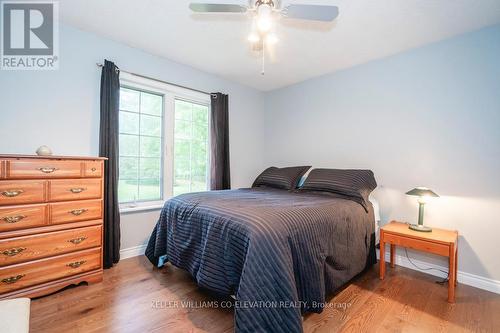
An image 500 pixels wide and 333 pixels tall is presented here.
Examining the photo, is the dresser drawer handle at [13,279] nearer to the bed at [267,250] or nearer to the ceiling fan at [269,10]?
the bed at [267,250]

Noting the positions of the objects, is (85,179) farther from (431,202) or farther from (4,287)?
(431,202)

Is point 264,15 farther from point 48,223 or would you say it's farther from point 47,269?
point 47,269

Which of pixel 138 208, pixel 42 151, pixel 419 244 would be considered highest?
pixel 42 151

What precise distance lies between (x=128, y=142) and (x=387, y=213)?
3.04 metres

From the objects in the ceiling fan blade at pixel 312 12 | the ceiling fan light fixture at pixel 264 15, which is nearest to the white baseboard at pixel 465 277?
the ceiling fan blade at pixel 312 12

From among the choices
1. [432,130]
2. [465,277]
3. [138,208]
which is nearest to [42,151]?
[138,208]

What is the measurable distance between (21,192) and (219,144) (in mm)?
2074

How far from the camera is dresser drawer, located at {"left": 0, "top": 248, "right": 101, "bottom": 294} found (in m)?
1.62

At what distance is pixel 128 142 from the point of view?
8.79ft

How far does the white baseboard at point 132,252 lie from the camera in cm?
256

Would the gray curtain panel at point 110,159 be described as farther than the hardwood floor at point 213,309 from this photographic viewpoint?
Yes

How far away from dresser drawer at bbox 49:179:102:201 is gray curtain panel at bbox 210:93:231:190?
1.48 meters
